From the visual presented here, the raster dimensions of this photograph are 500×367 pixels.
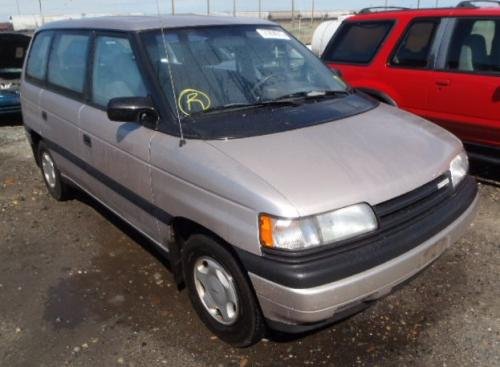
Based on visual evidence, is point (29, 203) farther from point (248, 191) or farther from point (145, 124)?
point (248, 191)

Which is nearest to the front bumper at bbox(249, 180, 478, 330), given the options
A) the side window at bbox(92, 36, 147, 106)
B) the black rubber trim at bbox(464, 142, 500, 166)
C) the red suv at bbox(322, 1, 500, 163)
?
the side window at bbox(92, 36, 147, 106)

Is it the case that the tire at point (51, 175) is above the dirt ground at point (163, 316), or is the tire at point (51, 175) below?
above

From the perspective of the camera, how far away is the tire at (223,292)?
2.58 metres

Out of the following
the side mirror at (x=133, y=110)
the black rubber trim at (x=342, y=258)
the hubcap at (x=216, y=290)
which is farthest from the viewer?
the side mirror at (x=133, y=110)

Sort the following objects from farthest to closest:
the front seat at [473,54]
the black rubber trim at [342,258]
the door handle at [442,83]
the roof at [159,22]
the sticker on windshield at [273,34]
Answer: the door handle at [442,83], the front seat at [473,54], the sticker on windshield at [273,34], the roof at [159,22], the black rubber trim at [342,258]

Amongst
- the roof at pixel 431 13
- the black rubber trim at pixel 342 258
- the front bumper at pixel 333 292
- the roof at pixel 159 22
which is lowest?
the front bumper at pixel 333 292

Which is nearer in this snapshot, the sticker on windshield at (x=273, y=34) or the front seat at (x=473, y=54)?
the sticker on windshield at (x=273, y=34)

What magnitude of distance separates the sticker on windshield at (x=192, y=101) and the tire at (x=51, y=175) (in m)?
2.36

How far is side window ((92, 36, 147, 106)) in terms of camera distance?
10.7ft

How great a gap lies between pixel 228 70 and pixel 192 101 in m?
0.39

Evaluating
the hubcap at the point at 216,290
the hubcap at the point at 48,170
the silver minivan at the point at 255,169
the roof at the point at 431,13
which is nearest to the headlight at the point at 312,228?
the silver minivan at the point at 255,169

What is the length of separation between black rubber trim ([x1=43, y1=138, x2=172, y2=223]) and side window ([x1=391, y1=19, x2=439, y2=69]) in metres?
3.51

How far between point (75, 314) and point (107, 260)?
0.74m

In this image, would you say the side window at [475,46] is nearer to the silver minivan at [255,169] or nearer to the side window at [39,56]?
the silver minivan at [255,169]
